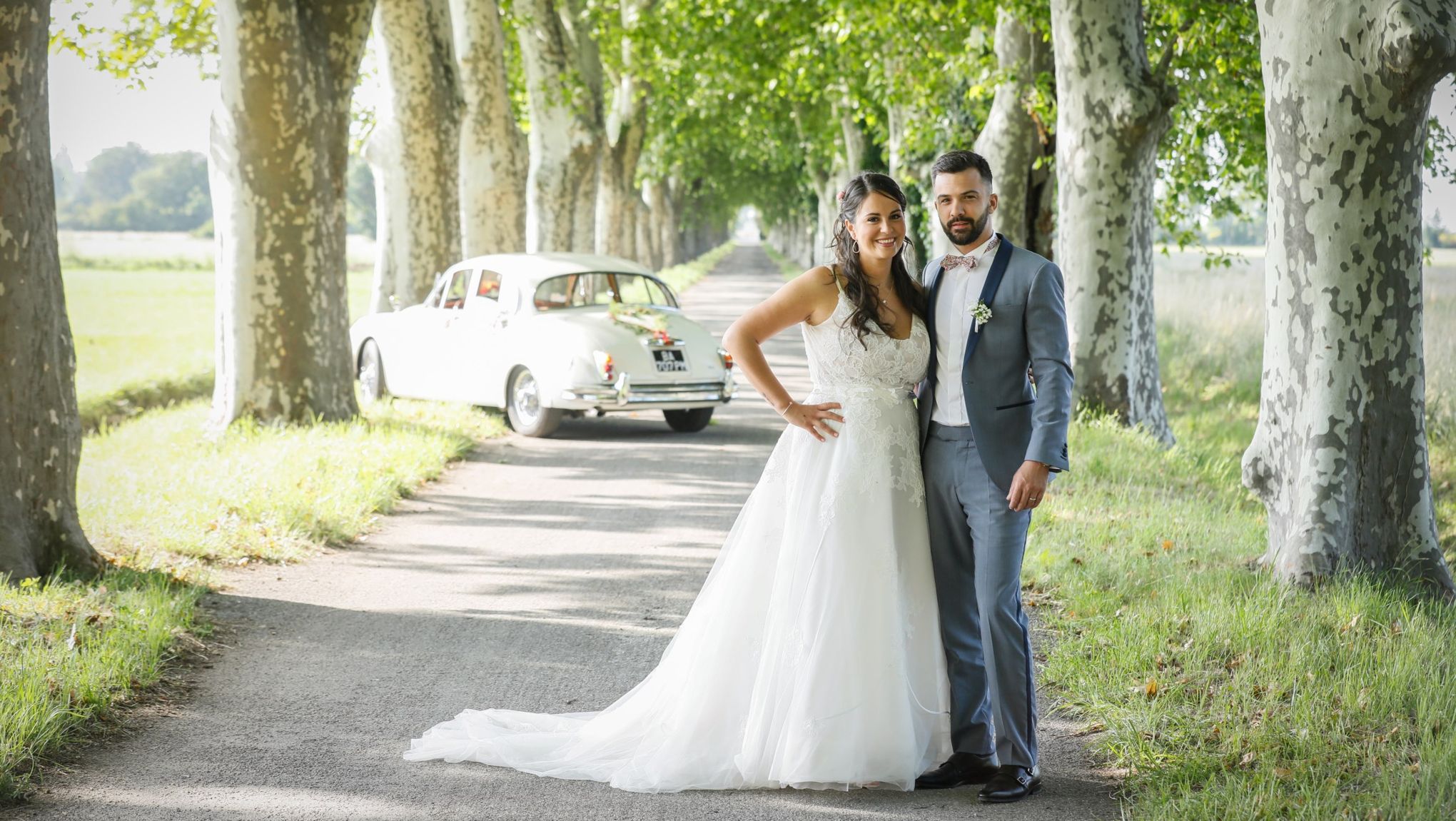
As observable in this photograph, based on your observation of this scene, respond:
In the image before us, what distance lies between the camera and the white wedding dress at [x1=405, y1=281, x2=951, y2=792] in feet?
14.9

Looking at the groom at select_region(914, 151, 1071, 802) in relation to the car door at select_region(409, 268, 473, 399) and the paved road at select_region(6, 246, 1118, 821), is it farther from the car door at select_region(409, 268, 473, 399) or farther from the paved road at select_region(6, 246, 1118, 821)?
the car door at select_region(409, 268, 473, 399)

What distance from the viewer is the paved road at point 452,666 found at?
446 cm

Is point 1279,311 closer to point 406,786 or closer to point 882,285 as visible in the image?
point 882,285

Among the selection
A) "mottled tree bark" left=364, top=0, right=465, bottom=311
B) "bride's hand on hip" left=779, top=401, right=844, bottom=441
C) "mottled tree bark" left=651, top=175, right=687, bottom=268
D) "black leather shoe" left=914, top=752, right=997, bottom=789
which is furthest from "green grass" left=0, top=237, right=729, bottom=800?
"mottled tree bark" left=651, top=175, right=687, bottom=268

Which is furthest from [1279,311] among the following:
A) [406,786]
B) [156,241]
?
[156,241]

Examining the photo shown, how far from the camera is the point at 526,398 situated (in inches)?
555

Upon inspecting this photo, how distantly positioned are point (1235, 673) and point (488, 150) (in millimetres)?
17402

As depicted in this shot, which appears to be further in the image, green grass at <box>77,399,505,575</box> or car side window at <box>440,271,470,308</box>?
car side window at <box>440,271,470,308</box>

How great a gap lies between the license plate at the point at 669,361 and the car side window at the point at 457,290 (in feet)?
8.65

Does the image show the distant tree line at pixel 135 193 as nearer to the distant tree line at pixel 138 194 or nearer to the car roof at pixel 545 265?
the distant tree line at pixel 138 194

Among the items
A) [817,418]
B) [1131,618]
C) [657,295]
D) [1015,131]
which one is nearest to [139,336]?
[657,295]

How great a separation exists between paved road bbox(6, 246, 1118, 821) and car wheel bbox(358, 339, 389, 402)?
4.44 metres

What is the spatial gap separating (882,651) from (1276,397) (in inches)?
148

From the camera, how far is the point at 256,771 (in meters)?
4.72
